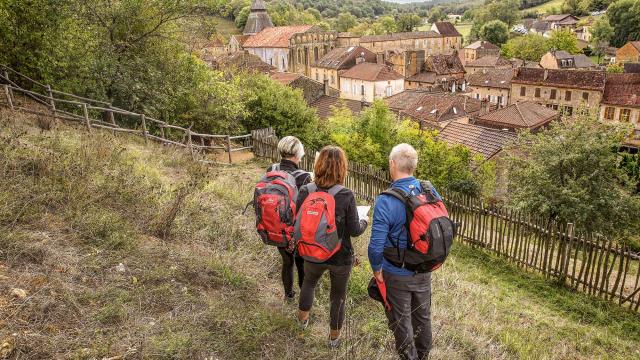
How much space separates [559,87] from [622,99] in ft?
19.1

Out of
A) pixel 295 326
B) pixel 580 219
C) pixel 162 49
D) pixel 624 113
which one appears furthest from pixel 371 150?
pixel 624 113

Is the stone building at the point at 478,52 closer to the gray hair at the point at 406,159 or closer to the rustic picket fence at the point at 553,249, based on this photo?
the rustic picket fence at the point at 553,249

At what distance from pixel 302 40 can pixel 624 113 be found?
4297 cm

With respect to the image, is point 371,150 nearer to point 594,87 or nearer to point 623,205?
point 623,205

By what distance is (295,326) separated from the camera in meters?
4.19

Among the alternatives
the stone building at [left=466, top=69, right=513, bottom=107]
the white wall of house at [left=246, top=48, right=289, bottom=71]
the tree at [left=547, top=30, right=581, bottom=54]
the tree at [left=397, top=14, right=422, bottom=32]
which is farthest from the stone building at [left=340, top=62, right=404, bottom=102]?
the tree at [left=397, top=14, right=422, bottom=32]

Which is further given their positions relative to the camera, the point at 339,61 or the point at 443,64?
the point at 443,64

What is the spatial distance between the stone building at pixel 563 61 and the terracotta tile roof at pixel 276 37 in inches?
1434

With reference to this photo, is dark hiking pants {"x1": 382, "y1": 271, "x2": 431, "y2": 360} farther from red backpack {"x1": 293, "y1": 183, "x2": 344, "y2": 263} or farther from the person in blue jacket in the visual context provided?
red backpack {"x1": 293, "y1": 183, "x2": 344, "y2": 263}

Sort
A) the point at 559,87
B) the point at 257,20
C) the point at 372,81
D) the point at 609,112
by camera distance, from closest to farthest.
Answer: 1. the point at 609,112
2. the point at 559,87
3. the point at 372,81
4. the point at 257,20

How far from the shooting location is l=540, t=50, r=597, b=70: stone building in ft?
205

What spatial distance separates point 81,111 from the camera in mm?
14445

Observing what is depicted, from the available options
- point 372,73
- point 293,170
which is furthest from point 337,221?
point 372,73

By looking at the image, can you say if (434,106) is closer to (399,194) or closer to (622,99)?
(622,99)
